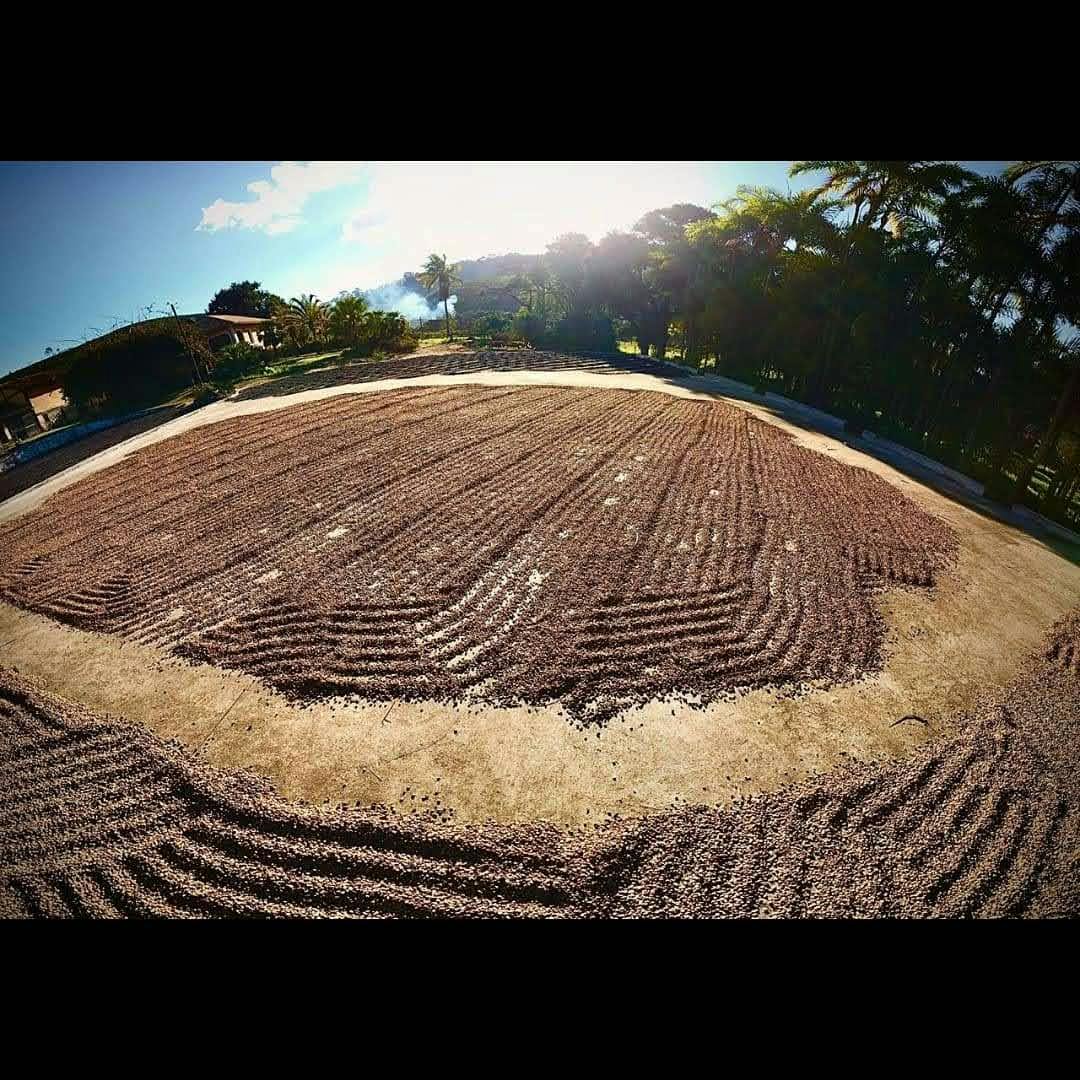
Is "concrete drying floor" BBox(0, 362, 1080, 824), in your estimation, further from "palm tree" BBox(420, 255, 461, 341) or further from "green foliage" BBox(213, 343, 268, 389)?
"palm tree" BBox(420, 255, 461, 341)

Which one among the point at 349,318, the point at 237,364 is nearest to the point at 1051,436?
the point at 349,318

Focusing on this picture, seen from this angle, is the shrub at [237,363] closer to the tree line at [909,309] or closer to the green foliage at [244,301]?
the tree line at [909,309]

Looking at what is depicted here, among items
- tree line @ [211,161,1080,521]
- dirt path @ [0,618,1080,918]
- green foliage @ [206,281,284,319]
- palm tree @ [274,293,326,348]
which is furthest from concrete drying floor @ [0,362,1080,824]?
green foliage @ [206,281,284,319]

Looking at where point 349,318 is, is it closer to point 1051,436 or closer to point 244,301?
point 244,301

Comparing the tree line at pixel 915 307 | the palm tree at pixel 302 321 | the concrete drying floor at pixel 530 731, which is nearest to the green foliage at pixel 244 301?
the palm tree at pixel 302 321
